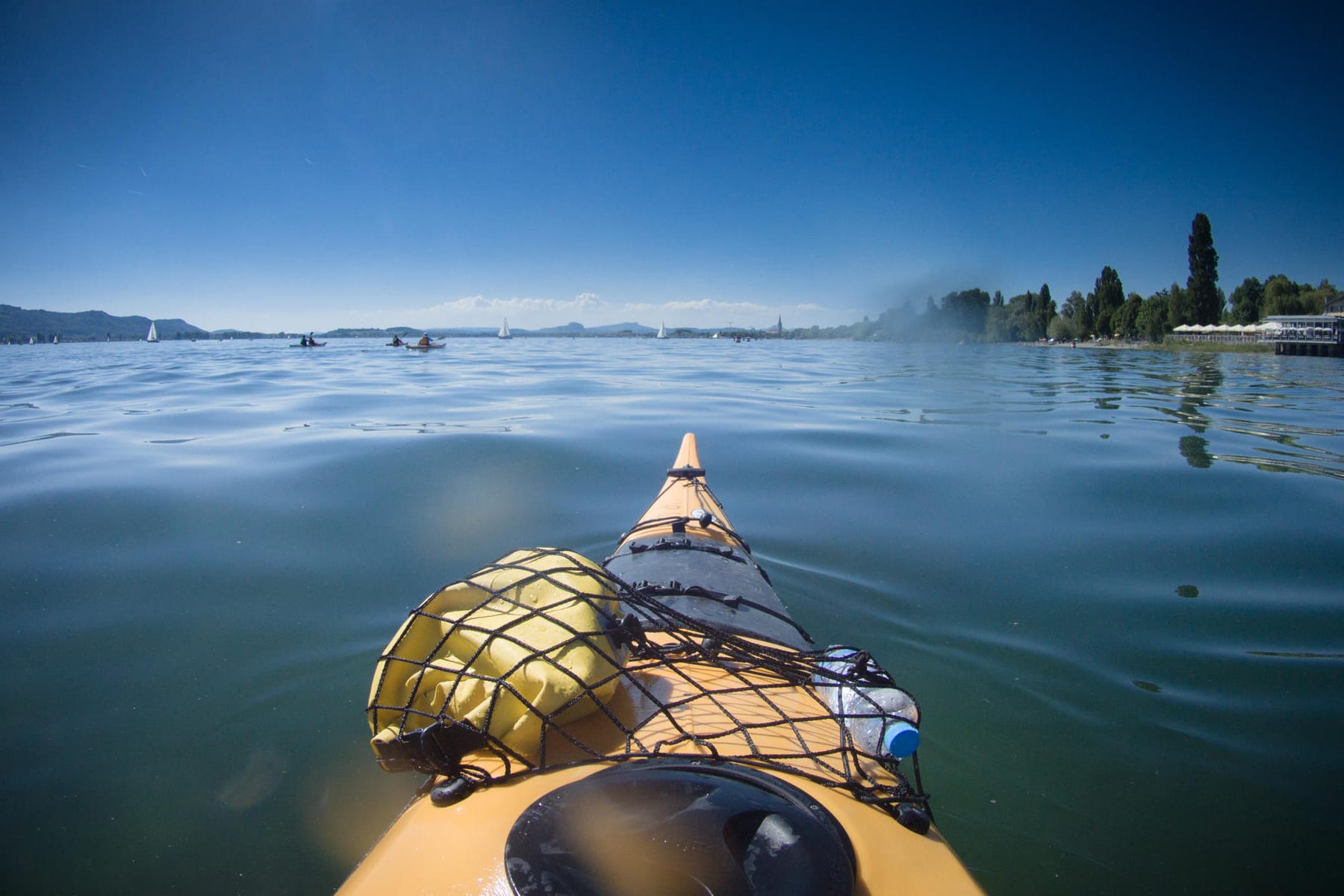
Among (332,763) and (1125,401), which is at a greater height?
(1125,401)

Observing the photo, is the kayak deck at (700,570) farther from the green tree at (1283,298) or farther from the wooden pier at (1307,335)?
the green tree at (1283,298)

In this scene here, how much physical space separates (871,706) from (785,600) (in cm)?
243

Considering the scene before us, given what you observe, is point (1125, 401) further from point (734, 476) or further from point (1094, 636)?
point (1094, 636)

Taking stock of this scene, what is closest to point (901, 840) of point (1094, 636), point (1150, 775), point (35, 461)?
point (1150, 775)

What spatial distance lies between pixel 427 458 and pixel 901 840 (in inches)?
291

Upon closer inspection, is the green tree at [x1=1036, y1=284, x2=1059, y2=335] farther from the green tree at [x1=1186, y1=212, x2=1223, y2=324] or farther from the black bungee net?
the black bungee net

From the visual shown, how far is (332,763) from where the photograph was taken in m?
2.67

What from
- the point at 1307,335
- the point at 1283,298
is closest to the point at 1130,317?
the point at 1283,298

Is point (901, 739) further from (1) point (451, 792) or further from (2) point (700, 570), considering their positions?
(2) point (700, 570)

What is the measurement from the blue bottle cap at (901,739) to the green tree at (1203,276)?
70670 millimetres

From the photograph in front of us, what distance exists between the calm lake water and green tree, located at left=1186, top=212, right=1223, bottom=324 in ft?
190

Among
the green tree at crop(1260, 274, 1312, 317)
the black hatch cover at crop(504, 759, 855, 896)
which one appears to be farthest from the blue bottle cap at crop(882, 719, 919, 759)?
the green tree at crop(1260, 274, 1312, 317)

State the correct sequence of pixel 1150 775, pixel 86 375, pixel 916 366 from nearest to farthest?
pixel 1150 775 < pixel 86 375 < pixel 916 366

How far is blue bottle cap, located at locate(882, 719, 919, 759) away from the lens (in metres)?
1.67
